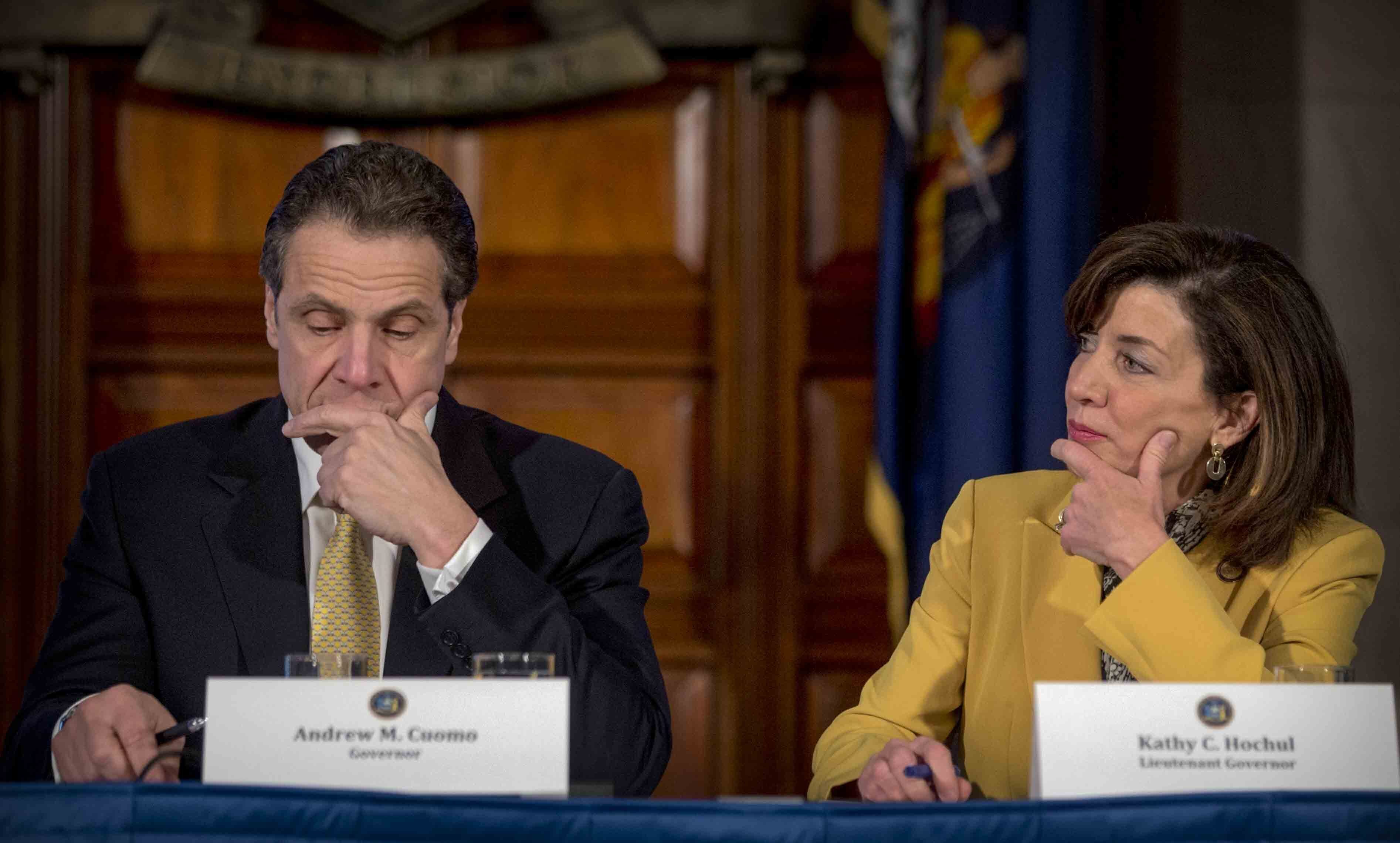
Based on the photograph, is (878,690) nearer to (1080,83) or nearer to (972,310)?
(972,310)

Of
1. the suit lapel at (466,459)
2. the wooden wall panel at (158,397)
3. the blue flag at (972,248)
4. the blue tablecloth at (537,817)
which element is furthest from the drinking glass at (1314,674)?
the wooden wall panel at (158,397)

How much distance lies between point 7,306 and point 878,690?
238 cm

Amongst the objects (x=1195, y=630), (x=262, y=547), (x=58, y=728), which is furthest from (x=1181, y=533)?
(x=58, y=728)

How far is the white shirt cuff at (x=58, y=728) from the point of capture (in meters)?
1.33

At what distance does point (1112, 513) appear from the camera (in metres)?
1.51

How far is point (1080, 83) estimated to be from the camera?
273cm

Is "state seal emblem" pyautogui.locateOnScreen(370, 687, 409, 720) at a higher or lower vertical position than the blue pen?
higher

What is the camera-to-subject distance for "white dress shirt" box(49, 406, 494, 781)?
1443mm

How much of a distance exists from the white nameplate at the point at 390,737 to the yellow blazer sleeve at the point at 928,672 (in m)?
0.55

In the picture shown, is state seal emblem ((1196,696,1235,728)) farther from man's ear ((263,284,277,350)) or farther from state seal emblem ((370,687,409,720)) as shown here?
man's ear ((263,284,277,350))

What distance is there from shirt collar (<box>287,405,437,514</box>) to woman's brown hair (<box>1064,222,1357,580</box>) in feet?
3.18

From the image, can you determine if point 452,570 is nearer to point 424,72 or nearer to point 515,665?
point 515,665

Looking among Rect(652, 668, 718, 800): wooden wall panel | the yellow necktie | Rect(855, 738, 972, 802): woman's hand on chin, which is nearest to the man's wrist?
the yellow necktie

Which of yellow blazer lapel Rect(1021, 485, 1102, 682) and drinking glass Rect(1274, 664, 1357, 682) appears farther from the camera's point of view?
yellow blazer lapel Rect(1021, 485, 1102, 682)
